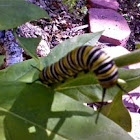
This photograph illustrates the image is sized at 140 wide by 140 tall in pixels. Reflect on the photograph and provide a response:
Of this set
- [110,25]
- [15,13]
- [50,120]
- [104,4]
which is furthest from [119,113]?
[104,4]

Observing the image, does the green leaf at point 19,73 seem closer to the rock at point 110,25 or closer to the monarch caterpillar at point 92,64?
the monarch caterpillar at point 92,64

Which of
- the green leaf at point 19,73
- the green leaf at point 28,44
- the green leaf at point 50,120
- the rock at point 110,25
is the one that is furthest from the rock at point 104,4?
the green leaf at point 50,120

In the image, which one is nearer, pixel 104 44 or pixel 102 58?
pixel 102 58

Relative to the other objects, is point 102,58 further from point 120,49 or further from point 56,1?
point 56,1

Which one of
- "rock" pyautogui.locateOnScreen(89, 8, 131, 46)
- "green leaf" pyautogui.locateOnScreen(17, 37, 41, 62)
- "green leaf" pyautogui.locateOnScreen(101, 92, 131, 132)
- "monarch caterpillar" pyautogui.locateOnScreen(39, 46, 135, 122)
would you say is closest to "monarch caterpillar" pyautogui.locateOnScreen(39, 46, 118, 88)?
"monarch caterpillar" pyautogui.locateOnScreen(39, 46, 135, 122)

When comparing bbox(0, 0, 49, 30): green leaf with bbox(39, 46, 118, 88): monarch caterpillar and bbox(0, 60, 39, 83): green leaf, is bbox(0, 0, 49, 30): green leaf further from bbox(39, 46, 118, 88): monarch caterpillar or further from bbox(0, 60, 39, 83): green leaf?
bbox(39, 46, 118, 88): monarch caterpillar

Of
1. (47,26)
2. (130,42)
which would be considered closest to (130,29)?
(130,42)
